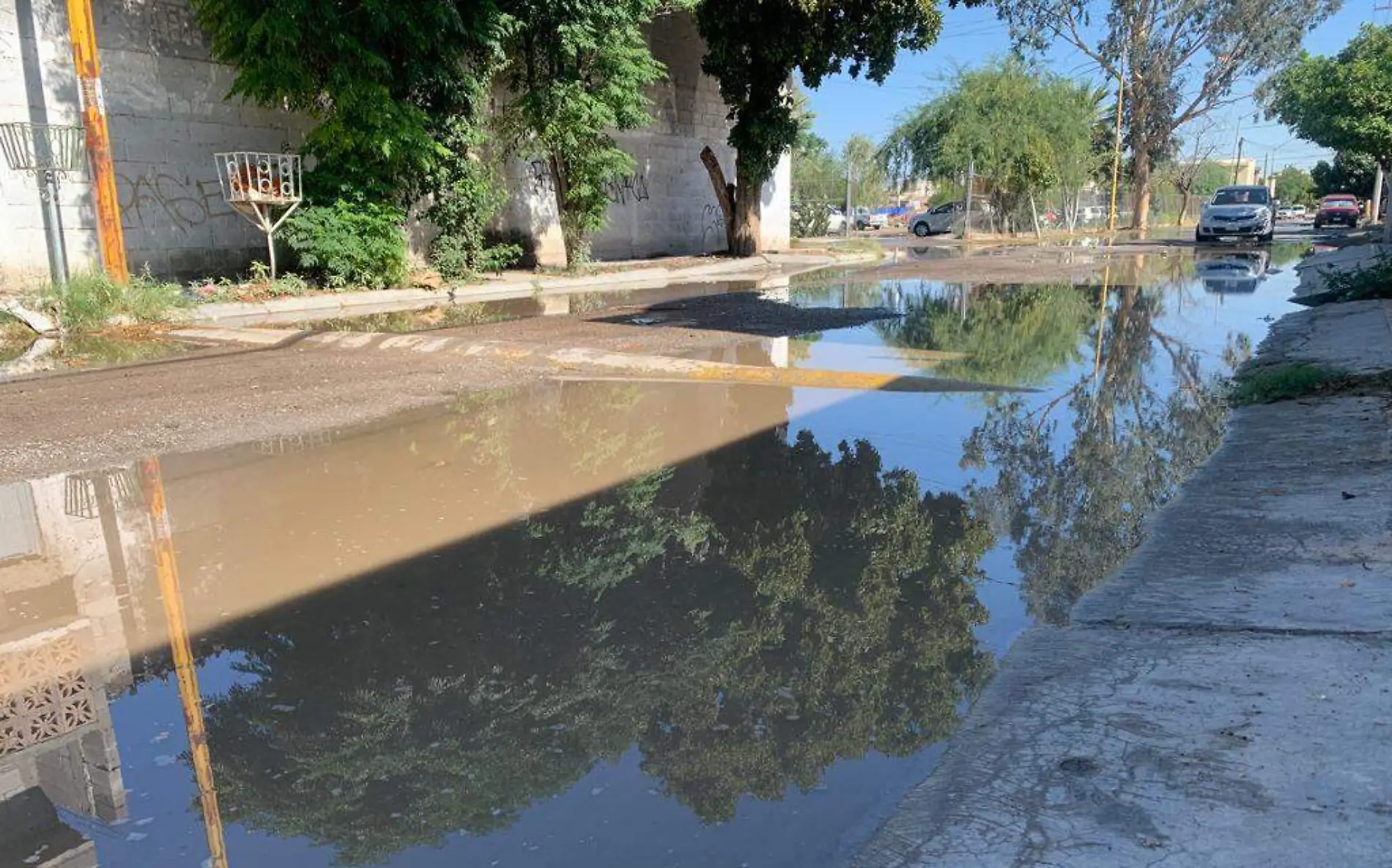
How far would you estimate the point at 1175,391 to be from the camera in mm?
7938

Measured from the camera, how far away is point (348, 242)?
15.7 metres

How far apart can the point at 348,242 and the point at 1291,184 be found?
509 ft

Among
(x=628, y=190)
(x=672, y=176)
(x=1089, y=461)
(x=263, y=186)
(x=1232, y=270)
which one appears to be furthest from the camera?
(x=672, y=176)

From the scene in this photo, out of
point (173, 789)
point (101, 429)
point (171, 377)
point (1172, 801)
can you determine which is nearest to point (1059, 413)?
point (1172, 801)

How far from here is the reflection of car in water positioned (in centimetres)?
1700

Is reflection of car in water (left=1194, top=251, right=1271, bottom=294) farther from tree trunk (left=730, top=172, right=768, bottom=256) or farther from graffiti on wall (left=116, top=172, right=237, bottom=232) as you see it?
graffiti on wall (left=116, top=172, right=237, bottom=232)

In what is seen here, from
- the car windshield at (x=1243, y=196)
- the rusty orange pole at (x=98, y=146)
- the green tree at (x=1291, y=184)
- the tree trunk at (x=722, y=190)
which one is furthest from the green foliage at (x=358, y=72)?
the green tree at (x=1291, y=184)

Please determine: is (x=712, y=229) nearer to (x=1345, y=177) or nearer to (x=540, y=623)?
(x=540, y=623)

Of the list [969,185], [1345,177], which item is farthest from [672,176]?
[1345,177]

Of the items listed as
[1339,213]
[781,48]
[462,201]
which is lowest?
[1339,213]

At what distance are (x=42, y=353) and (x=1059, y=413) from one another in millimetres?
10216

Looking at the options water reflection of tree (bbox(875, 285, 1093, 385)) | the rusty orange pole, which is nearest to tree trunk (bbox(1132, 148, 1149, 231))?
water reflection of tree (bbox(875, 285, 1093, 385))

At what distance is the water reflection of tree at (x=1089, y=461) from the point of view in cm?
432

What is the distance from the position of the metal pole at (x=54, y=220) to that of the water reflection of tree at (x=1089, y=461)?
12399 millimetres
